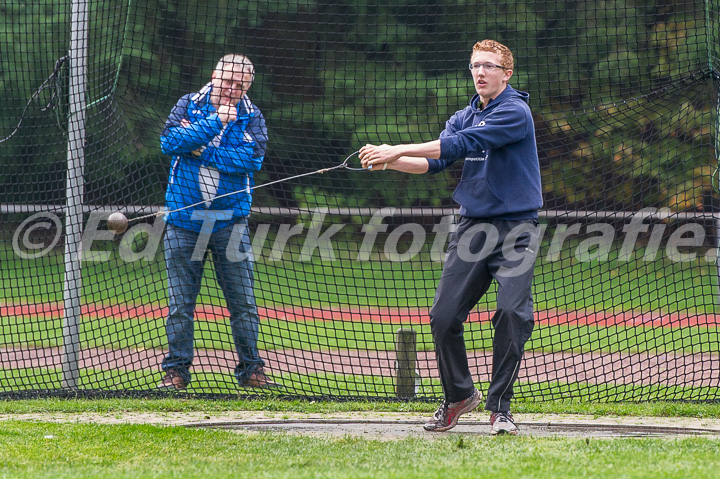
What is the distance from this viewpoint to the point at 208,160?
20.4 ft

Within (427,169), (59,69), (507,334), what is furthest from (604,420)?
(59,69)

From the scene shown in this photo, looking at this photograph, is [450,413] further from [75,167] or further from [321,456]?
[75,167]

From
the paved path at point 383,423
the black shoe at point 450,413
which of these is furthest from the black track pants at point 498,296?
the paved path at point 383,423

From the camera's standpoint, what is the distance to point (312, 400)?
5.69m

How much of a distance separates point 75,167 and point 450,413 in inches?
125

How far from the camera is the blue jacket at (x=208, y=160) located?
6102 mm

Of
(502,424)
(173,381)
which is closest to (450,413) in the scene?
(502,424)

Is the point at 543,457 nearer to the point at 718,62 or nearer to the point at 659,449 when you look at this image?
the point at 659,449

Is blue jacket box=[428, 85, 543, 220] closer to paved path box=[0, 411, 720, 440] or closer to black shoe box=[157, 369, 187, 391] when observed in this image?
paved path box=[0, 411, 720, 440]

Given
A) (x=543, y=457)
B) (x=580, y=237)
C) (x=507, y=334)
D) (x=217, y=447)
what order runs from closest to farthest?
(x=543, y=457) → (x=217, y=447) → (x=507, y=334) → (x=580, y=237)

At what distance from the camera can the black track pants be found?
436cm

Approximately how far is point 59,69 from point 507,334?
12.6ft

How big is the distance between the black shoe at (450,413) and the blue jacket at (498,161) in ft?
3.14

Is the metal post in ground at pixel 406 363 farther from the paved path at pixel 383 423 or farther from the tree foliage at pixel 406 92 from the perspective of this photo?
the tree foliage at pixel 406 92
